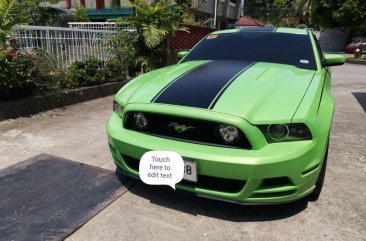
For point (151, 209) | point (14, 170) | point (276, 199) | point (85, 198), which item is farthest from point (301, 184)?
point (14, 170)

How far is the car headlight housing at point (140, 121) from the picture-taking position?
9.36ft

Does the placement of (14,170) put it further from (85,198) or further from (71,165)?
(85,198)

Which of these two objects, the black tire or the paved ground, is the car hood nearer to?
the black tire

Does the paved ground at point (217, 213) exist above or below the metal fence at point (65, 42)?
below

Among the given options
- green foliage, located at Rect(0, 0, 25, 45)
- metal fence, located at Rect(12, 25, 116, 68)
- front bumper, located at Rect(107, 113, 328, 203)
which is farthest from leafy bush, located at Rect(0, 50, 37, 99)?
front bumper, located at Rect(107, 113, 328, 203)

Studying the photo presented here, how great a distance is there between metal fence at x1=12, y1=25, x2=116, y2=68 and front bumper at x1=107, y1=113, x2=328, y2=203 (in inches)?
171

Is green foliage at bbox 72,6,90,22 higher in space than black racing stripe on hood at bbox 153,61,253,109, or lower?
lower

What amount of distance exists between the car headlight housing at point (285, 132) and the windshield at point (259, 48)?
4.42 feet

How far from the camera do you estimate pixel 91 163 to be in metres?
3.79

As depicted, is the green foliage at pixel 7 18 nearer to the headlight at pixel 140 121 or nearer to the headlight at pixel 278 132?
the headlight at pixel 140 121

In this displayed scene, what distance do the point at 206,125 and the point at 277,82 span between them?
88 centimetres

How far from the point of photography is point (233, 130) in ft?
8.29

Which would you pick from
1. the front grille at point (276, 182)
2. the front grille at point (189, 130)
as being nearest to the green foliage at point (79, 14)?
the front grille at point (189, 130)

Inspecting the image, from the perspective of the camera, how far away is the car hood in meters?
2.58
